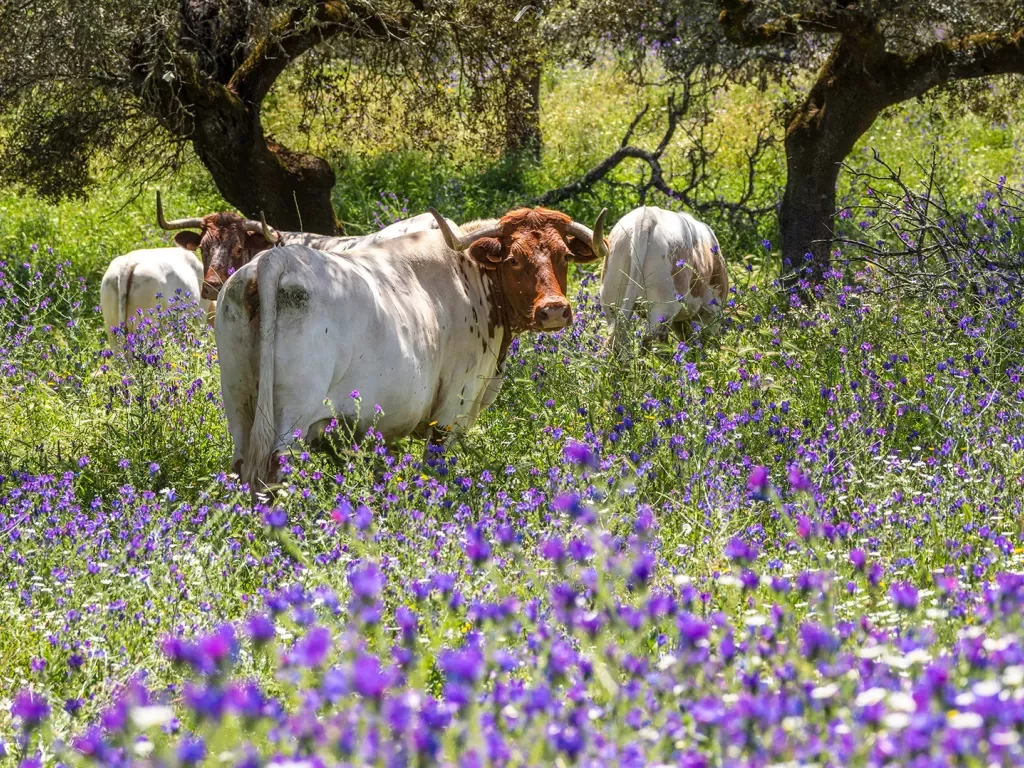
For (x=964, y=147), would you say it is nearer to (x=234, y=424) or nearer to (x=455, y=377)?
(x=455, y=377)

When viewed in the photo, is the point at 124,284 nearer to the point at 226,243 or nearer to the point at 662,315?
the point at 226,243

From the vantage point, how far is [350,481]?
17.3 ft

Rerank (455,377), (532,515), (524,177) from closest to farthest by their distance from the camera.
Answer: (532,515), (455,377), (524,177)

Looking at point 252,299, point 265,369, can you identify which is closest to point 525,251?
point 252,299

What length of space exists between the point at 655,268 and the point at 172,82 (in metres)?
4.65

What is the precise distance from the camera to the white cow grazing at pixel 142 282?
10.7 meters

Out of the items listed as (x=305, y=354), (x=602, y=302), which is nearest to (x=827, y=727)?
(x=305, y=354)

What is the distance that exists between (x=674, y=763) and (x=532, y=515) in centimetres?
254

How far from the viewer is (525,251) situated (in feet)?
23.8

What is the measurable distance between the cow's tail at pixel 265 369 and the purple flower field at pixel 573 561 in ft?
0.87

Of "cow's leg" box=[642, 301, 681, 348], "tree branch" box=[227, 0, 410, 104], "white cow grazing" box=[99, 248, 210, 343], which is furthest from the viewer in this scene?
"tree branch" box=[227, 0, 410, 104]

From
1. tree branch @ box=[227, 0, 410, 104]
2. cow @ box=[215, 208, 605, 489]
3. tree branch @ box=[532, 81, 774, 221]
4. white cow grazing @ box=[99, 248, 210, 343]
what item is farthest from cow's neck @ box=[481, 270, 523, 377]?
tree branch @ box=[532, 81, 774, 221]

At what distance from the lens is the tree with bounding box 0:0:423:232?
33.8 feet

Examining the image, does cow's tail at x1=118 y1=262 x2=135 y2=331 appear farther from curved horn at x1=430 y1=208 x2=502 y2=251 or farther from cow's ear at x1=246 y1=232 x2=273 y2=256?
curved horn at x1=430 y1=208 x2=502 y2=251
